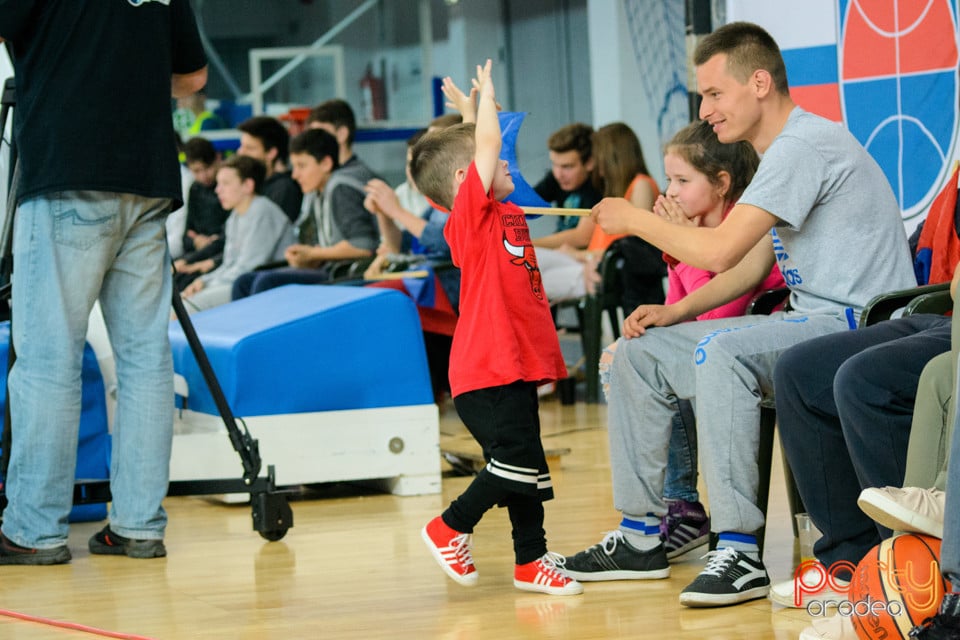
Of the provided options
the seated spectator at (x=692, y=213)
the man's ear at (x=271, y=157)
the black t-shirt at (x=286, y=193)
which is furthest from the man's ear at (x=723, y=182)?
the man's ear at (x=271, y=157)

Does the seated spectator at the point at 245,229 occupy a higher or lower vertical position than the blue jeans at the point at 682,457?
higher

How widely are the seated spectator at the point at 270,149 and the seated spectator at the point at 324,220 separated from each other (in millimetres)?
654

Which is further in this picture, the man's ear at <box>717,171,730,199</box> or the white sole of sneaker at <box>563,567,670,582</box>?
the man's ear at <box>717,171,730,199</box>

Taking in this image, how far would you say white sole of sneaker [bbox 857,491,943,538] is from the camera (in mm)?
2066

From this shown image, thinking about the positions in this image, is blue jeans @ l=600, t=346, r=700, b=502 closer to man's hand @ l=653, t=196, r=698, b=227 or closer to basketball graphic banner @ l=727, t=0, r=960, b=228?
man's hand @ l=653, t=196, r=698, b=227

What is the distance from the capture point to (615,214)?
2.81m

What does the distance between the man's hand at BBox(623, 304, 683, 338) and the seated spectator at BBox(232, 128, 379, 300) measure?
10.1 feet

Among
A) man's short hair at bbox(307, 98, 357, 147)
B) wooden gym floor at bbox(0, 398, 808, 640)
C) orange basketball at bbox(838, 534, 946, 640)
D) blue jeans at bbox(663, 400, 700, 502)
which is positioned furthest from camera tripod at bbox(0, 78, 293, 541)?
man's short hair at bbox(307, 98, 357, 147)

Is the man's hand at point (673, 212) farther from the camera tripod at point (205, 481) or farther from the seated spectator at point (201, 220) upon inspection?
the seated spectator at point (201, 220)

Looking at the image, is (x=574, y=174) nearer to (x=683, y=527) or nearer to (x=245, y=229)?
(x=245, y=229)

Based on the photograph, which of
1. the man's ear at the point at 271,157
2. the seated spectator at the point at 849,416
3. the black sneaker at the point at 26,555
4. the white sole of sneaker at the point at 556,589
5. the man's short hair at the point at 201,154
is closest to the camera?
the seated spectator at the point at 849,416

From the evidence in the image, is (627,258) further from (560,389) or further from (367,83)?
(367,83)

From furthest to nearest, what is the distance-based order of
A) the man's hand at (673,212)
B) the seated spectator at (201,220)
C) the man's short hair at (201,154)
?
the man's short hair at (201,154), the seated spectator at (201,220), the man's hand at (673,212)

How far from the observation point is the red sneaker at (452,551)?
2.79 m
